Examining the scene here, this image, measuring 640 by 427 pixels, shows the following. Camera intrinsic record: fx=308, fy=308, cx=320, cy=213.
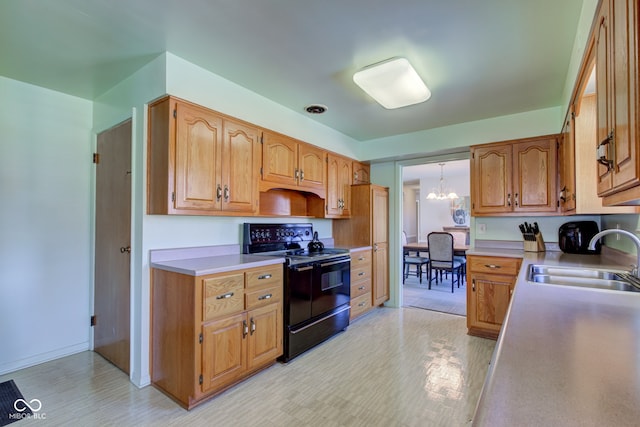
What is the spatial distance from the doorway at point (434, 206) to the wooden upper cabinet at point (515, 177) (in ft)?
7.83

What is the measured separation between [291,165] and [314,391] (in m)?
2.00

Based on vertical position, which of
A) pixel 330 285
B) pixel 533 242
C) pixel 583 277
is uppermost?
pixel 533 242

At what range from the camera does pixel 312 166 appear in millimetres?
3414

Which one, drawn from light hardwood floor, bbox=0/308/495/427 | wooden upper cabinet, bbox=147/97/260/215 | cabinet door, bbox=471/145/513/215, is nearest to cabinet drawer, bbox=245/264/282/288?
wooden upper cabinet, bbox=147/97/260/215

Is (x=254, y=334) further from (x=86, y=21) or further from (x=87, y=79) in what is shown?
(x=87, y=79)

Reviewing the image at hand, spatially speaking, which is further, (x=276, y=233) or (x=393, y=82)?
(x=276, y=233)

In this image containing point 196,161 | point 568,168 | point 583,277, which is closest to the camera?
point 583,277

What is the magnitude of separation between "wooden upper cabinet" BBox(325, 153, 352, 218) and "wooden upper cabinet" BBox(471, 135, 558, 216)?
4.82 feet

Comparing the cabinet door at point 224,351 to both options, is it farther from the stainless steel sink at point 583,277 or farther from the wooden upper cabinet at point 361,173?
the wooden upper cabinet at point 361,173

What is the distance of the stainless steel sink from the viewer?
1679mm

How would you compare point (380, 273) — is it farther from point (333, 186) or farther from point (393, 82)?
point (393, 82)

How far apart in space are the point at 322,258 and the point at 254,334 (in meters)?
0.92

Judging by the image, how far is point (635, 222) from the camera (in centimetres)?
208

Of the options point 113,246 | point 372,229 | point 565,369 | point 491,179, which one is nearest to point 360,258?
point 372,229
